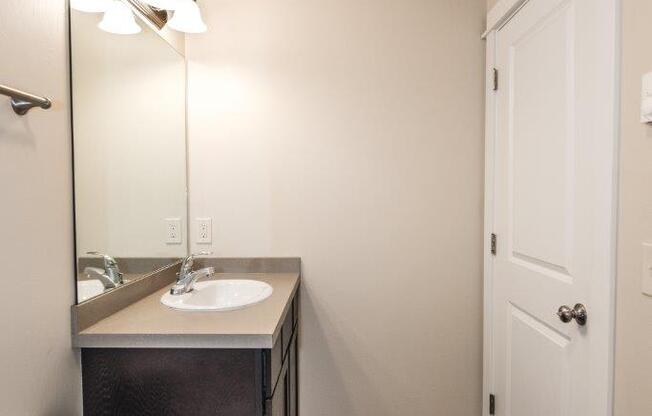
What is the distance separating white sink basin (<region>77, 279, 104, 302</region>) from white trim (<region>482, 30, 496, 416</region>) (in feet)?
5.11

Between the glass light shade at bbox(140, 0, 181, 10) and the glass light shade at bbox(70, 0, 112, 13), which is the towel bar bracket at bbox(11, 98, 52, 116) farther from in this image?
the glass light shade at bbox(140, 0, 181, 10)

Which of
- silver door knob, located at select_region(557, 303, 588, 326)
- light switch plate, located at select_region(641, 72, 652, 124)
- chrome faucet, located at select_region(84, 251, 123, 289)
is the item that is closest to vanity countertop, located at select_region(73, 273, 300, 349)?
chrome faucet, located at select_region(84, 251, 123, 289)

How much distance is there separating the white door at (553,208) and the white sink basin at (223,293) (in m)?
0.99

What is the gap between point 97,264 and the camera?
115 centimetres

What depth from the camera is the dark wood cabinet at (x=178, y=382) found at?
1.02m

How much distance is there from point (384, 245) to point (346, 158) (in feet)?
1.51

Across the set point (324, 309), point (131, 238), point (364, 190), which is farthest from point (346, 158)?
point (131, 238)

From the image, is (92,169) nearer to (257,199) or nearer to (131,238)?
(131,238)

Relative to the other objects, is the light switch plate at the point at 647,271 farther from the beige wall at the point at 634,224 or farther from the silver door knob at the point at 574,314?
the silver door knob at the point at 574,314

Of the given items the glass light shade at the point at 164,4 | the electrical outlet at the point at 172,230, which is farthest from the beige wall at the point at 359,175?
the glass light shade at the point at 164,4

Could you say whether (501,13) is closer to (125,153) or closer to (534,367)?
(534,367)

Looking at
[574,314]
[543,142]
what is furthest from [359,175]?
[574,314]

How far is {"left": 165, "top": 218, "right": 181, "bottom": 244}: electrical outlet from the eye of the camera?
1.62 metres

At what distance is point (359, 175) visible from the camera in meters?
1.73
